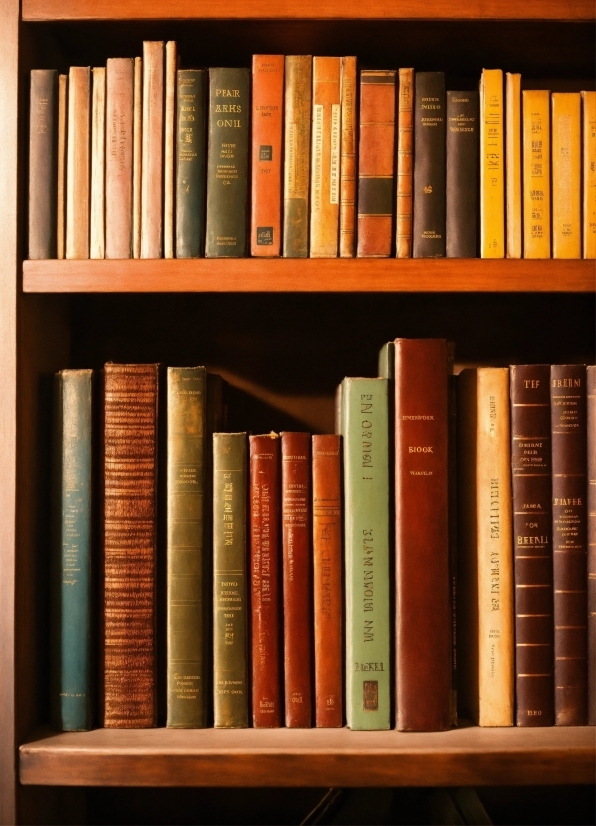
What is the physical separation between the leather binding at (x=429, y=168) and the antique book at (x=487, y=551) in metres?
0.14

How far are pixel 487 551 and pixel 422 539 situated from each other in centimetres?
7

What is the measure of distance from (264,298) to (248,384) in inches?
4.5

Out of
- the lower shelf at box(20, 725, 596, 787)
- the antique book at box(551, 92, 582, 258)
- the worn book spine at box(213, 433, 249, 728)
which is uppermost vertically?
the antique book at box(551, 92, 582, 258)

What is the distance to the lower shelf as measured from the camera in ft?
2.38

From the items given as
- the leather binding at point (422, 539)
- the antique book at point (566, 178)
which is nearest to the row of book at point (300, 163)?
the antique book at point (566, 178)

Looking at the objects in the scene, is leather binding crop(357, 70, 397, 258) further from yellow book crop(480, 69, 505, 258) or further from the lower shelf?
the lower shelf

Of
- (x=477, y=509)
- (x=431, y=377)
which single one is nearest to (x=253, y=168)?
(x=431, y=377)

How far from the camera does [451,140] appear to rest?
80 centimetres

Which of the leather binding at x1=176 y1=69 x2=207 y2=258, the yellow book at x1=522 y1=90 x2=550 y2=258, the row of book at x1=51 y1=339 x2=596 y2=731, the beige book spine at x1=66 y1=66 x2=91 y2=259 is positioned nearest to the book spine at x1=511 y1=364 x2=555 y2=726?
the row of book at x1=51 y1=339 x2=596 y2=731

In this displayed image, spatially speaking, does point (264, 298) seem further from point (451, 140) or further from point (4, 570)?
point (4, 570)

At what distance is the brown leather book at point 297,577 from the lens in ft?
2.55

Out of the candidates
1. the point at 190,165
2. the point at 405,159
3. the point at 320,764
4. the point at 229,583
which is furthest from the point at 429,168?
the point at 320,764

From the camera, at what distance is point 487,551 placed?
785mm

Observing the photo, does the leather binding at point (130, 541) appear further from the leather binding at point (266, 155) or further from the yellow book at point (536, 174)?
the yellow book at point (536, 174)
